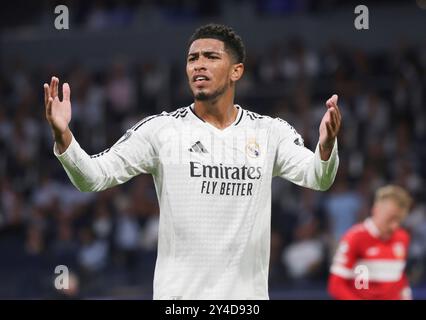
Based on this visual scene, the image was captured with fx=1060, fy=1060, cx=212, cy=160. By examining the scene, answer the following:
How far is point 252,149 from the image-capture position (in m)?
5.44

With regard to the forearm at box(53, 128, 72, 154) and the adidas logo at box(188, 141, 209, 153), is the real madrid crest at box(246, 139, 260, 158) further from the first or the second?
the forearm at box(53, 128, 72, 154)

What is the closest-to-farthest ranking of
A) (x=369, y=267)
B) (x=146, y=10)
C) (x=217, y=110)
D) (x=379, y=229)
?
(x=217, y=110), (x=369, y=267), (x=379, y=229), (x=146, y=10)

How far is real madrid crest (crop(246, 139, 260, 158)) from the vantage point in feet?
17.8

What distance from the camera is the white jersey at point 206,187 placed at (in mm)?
5215

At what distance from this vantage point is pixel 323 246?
40.1 feet

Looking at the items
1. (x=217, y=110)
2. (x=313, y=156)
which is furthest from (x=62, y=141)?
(x=313, y=156)

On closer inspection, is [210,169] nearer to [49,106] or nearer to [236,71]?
[236,71]

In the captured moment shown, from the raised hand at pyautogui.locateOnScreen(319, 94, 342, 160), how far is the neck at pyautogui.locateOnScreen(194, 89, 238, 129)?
1.90 ft

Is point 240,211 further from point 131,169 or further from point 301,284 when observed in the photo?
point 301,284

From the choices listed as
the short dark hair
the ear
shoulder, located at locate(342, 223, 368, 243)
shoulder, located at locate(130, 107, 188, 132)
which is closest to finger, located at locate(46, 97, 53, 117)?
shoulder, located at locate(130, 107, 188, 132)

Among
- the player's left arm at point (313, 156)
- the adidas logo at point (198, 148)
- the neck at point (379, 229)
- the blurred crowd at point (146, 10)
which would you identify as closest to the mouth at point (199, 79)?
the adidas logo at point (198, 148)

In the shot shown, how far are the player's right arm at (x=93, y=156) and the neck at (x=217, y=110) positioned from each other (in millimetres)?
303

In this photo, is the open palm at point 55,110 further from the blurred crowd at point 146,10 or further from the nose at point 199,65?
the blurred crowd at point 146,10

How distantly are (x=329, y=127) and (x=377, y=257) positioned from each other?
3756 millimetres
